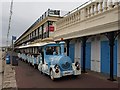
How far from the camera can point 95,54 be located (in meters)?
15.1

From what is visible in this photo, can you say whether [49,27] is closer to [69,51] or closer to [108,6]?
[69,51]

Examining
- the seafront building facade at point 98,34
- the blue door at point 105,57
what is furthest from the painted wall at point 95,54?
the blue door at point 105,57

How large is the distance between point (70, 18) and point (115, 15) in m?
8.31

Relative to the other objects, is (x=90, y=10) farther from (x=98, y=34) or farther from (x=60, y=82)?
(x=60, y=82)

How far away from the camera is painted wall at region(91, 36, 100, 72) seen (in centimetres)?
1462

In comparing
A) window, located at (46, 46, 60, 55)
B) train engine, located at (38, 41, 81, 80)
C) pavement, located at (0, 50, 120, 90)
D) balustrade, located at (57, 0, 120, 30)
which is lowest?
pavement, located at (0, 50, 120, 90)

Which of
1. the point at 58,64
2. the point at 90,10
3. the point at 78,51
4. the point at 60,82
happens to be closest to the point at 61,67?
the point at 58,64

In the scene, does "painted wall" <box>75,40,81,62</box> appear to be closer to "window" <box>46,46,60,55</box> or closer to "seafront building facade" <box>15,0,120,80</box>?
"seafront building facade" <box>15,0,120,80</box>

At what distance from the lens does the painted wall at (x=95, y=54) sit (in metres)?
14.6

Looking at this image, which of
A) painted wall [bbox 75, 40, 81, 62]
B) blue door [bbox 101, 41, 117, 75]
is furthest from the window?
painted wall [bbox 75, 40, 81, 62]

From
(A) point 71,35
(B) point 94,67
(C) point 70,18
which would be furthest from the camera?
(C) point 70,18

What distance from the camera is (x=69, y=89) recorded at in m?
9.15

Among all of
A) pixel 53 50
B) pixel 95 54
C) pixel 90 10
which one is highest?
pixel 90 10


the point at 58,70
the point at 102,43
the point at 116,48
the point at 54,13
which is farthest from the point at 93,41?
the point at 54,13
